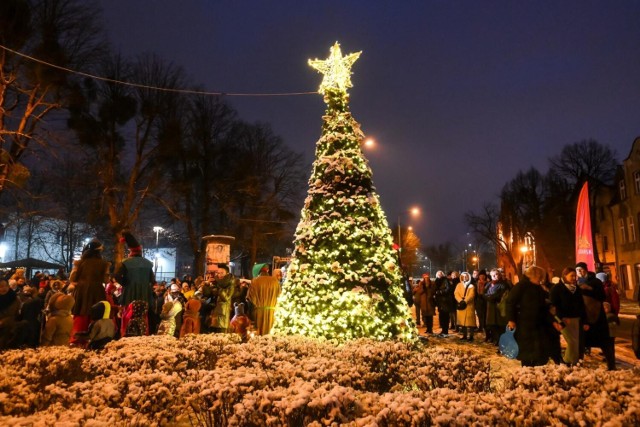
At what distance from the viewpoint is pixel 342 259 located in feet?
30.6

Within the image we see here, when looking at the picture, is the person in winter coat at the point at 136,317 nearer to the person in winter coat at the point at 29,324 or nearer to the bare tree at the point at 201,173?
the person in winter coat at the point at 29,324

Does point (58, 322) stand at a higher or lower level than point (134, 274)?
lower

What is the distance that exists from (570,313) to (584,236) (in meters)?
8.93

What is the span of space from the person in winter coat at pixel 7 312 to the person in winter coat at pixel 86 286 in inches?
44.0

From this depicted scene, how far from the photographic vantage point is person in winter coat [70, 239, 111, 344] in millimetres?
7484

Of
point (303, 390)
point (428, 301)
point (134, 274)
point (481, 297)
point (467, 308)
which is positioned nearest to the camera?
point (303, 390)

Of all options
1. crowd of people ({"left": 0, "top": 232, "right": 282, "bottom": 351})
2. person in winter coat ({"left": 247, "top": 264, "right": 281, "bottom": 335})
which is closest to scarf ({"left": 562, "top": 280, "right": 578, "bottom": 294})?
person in winter coat ({"left": 247, "top": 264, "right": 281, "bottom": 335})

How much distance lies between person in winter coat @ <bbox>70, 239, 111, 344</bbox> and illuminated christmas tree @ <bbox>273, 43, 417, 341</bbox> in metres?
3.46

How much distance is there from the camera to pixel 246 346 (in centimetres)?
677

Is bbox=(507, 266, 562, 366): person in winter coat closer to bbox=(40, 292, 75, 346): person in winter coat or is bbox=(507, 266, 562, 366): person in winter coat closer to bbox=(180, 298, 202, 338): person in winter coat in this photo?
bbox=(180, 298, 202, 338): person in winter coat

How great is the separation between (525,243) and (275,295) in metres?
58.1

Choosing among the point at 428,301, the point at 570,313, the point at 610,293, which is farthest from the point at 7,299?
the point at 610,293

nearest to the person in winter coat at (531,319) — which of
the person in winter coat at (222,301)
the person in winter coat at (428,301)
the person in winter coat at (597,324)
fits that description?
the person in winter coat at (597,324)

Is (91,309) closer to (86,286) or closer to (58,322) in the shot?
(86,286)
